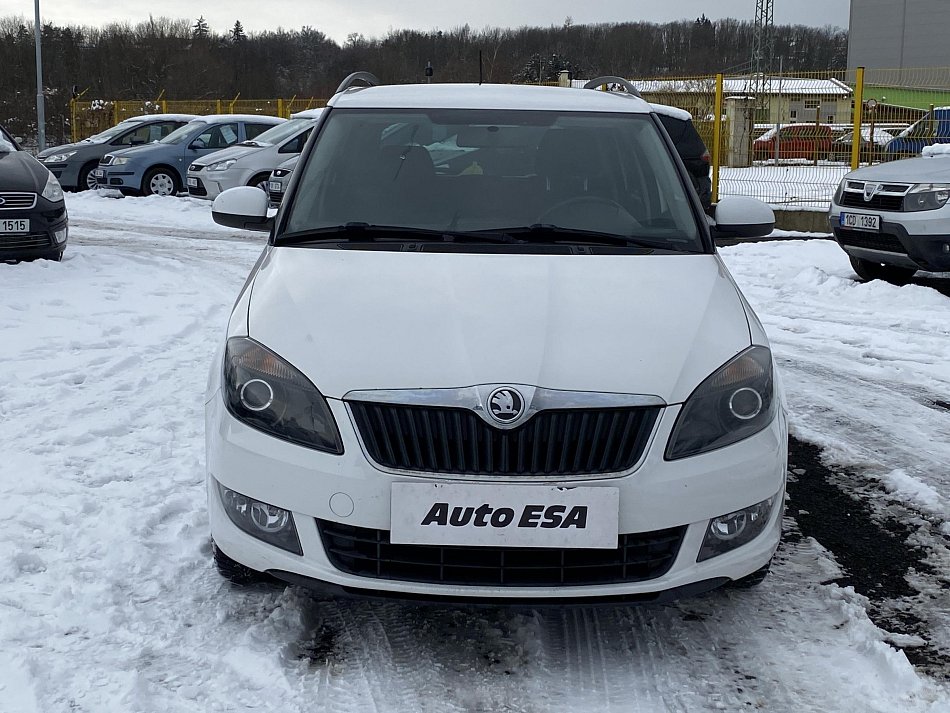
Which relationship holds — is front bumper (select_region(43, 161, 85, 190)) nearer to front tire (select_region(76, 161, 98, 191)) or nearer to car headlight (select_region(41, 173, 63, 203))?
front tire (select_region(76, 161, 98, 191))

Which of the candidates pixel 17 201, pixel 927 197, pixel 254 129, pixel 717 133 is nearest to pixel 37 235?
pixel 17 201

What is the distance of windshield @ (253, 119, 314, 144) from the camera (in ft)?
54.5

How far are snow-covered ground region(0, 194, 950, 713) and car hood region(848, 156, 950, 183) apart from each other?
12.7 feet

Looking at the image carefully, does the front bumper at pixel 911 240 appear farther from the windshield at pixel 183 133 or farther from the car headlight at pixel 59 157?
the car headlight at pixel 59 157

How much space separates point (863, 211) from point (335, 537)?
25.3ft

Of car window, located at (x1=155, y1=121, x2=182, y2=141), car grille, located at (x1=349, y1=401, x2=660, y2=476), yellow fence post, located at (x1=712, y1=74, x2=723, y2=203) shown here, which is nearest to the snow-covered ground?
car grille, located at (x1=349, y1=401, x2=660, y2=476)

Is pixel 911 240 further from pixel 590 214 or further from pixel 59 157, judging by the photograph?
pixel 59 157

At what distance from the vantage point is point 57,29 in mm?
72000

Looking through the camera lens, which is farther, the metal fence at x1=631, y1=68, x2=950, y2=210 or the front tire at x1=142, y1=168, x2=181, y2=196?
the front tire at x1=142, y1=168, x2=181, y2=196

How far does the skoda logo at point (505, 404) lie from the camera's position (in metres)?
2.62

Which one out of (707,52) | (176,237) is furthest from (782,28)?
(176,237)

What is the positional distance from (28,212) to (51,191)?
0.36m

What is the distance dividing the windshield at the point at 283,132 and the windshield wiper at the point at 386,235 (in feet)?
43.9

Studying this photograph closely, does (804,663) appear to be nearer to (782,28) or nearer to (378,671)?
(378,671)
